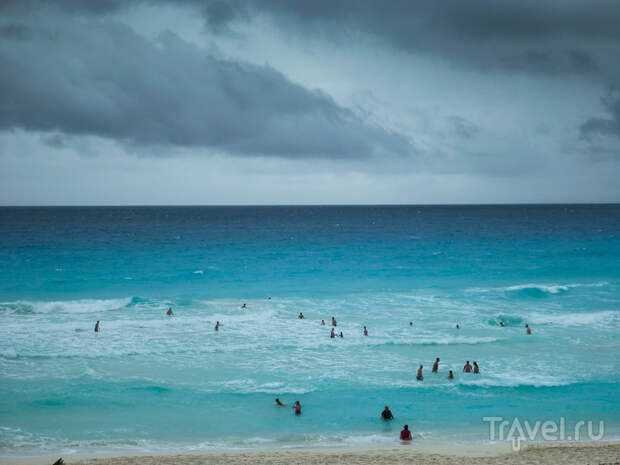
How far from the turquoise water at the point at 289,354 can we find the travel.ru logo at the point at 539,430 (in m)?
0.42

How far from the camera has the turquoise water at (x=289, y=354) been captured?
17938 millimetres

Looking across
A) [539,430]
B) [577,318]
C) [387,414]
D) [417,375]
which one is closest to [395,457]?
[387,414]

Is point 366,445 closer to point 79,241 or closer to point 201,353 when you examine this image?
point 201,353

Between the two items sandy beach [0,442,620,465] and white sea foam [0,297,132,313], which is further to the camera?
white sea foam [0,297,132,313]

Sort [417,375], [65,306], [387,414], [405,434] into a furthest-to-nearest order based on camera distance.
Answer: [65,306] → [417,375] → [387,414] → [405,434]

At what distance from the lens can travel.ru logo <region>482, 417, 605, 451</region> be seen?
16761 mm

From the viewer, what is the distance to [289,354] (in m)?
26.0

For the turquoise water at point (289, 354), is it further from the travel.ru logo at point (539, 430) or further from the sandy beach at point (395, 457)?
the sandy beach at point (395, 457)

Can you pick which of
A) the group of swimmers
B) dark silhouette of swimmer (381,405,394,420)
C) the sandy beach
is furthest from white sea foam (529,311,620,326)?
dark silhouette of swimmer (381,405,394,420)

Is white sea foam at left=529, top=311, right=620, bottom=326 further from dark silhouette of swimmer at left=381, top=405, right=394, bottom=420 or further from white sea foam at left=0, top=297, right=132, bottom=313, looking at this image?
white sea foam at left=0, top=297, right=132, bottom=313

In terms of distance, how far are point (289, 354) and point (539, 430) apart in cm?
1299

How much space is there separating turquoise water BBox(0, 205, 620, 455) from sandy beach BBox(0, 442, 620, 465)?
1.18m

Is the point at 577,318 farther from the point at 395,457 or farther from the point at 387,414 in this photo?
the point at 395,457

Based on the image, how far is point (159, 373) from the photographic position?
905 inches
